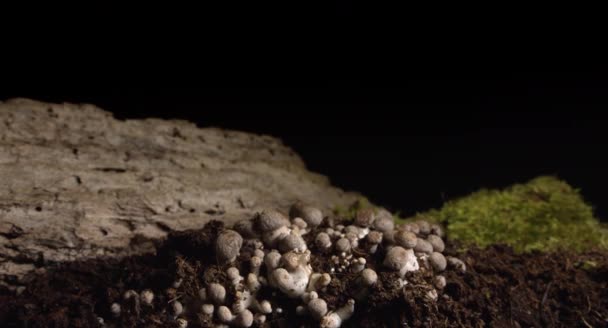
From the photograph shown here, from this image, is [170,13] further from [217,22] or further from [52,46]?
[52,46]

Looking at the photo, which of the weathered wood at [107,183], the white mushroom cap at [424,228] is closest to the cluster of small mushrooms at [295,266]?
the white mushroom cap at [424,228]

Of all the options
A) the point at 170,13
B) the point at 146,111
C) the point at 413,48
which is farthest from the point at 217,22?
the point at 413,48

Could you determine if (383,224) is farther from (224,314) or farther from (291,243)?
(224,314)

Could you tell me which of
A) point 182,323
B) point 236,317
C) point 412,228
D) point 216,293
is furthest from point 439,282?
point 182,323

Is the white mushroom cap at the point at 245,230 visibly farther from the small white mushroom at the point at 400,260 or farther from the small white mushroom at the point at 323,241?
the small white mushroom at the point at 400,260

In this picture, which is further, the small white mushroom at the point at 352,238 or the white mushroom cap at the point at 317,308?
the small white mushroom at the point at 352,238
